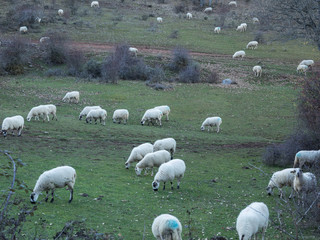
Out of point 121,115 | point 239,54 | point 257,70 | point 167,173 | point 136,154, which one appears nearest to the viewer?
point 167,173

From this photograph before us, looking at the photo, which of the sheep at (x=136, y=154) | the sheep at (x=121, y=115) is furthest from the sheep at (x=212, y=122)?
the sheep at (x=136, y=154)

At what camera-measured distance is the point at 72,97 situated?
29531 millimetres

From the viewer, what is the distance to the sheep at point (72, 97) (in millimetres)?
29359

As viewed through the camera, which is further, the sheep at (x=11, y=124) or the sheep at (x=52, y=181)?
the sheep at (x=11, y=124)

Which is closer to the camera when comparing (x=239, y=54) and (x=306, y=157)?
(x=306, y=157)

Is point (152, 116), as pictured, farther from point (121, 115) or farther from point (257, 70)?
point (257, 70)

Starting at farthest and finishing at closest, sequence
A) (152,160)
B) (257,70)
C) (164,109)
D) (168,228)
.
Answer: (257,70) < (164,109) < (152,160) < (168,228)

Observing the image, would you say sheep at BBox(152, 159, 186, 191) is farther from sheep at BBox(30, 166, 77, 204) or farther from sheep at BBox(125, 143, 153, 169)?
sheep at BBox(30, 166, 77, 204)

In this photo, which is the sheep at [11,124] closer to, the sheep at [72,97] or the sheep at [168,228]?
the sheep at [72,97]

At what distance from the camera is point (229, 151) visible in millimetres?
21094

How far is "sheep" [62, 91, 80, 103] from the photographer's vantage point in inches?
1156

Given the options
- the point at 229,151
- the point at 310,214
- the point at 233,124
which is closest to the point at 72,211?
the point at 310,214

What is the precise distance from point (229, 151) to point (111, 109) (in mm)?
10694

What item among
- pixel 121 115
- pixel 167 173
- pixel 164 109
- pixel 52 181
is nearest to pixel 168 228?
pixel 52 181
